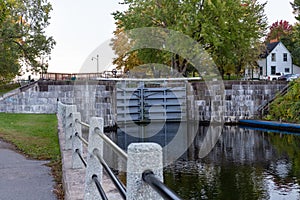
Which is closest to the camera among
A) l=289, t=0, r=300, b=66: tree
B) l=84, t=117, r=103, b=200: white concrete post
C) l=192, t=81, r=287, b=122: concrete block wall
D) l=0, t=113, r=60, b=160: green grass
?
l=84, t=117, r=103, b=200: white concrete post

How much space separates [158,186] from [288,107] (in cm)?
1854

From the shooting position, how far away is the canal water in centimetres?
751

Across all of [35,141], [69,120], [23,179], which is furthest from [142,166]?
[35,141]

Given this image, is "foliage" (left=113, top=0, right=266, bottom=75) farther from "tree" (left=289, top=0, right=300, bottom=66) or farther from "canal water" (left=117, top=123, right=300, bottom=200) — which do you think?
"tree" (left=289, top=0, right=300, bottom=66)

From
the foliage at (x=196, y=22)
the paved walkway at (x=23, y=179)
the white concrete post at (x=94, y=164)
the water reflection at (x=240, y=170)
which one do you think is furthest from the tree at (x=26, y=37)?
the white concrete post at (x=94, y=164)

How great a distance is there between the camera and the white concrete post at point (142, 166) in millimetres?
1478

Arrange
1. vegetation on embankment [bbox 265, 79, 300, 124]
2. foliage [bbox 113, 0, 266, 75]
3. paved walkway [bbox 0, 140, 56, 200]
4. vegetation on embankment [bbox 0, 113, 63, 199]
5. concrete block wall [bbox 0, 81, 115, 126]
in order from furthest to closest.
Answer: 1. foliage [bbox 113, 0, 266, 75]
2. vegetation on embankment [bbox 265, 79, 300, 124]
3. concrete block wall [bbox 0, 81, 115, 126]
4. vegetation on embankment [bbox 0, 113, 63, 199]
5. paved walkway [bbox 0, 140, 56, 200]

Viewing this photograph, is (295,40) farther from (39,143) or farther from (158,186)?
(158,186)

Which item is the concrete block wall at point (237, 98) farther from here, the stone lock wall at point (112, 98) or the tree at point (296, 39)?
the tree at point (296, 39)

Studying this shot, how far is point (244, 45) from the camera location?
23.5 m

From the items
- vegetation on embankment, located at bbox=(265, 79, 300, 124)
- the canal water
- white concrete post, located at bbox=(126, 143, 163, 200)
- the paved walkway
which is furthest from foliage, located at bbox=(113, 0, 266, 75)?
white concrete post, located at bbox=(126, 143, 163, 200)

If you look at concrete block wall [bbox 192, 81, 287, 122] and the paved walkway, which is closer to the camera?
the paved walkway

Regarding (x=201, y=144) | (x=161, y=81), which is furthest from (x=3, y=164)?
(x=161, y=81)

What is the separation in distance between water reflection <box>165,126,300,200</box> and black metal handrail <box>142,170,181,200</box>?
5977mm
